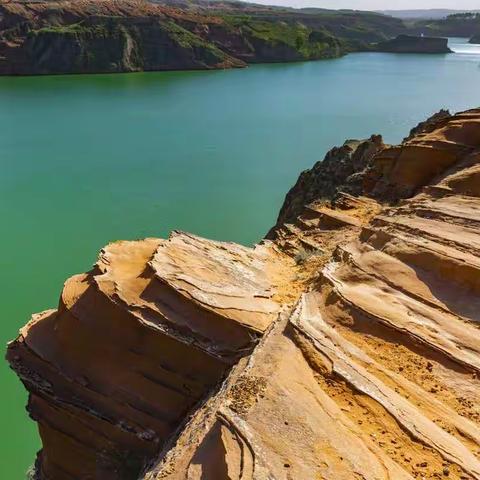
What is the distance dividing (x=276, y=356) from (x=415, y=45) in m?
130

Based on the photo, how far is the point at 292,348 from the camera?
21.1ft

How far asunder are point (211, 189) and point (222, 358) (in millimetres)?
20824

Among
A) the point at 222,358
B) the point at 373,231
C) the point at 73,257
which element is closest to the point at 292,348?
the point at 222,358

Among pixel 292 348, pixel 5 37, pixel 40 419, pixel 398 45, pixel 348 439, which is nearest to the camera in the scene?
pixel 348 439

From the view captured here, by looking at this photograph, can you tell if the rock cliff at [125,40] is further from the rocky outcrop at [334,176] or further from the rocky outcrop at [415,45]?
the rocky outcrop at [334,176]

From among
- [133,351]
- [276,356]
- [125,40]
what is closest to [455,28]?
[125,40]

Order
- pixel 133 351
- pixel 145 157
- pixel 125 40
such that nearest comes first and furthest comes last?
pixel 133 351 → pixel 145 157 → pixel 125 40

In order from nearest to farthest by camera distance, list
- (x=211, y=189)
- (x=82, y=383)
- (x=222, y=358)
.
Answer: (x=222, y=358) → (x=82, y=383) → (x=211, y=189)

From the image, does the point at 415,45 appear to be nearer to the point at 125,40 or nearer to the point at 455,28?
the point at 125,40

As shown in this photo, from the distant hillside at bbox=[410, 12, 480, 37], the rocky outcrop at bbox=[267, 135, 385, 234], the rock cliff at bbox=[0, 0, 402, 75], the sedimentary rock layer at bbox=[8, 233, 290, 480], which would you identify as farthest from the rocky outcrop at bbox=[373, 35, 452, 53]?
the sedimentary rock layer at bbox=[8, 233, 290, 480]

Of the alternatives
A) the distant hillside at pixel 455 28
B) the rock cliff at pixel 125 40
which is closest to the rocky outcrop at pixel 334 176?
A: the rock cliff at pixel 125 40

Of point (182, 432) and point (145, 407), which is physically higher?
point (182, 432)

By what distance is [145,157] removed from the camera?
110 ft

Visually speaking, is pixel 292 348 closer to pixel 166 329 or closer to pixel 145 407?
pixel 166 329
